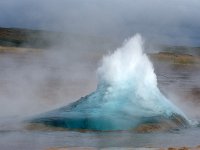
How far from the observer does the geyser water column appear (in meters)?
17.1

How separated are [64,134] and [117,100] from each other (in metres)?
3.68

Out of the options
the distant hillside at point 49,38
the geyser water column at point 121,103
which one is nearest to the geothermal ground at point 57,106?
the geyser water column at point 121,103

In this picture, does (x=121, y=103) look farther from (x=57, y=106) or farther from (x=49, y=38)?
(x=49, y=38)

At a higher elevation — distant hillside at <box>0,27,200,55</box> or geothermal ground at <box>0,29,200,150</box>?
distant hillside at <box>0,27,200,55</box>

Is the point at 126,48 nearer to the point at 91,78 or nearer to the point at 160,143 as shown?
the point at 160,143

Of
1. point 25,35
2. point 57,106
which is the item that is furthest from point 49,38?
point 57,106

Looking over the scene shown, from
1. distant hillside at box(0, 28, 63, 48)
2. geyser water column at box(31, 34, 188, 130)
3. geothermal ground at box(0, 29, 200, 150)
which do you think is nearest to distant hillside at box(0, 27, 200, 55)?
distant hillside at box(0, 28, 63, 48)

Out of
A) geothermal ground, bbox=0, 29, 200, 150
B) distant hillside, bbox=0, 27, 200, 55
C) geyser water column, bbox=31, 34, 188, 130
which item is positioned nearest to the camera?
geothermal ground, bbox=0, 29, 200, 150

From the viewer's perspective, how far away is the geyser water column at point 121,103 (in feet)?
56.0

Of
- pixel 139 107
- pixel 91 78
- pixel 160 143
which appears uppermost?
pixel 91 78

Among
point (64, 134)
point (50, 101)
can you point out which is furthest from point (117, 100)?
point (50, 101)

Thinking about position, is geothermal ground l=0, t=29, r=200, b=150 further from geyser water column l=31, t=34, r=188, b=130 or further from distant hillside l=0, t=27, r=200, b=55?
distant hillside l=0, t=27, r=200, b=55

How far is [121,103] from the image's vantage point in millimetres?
18812

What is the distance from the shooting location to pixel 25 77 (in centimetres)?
3666
